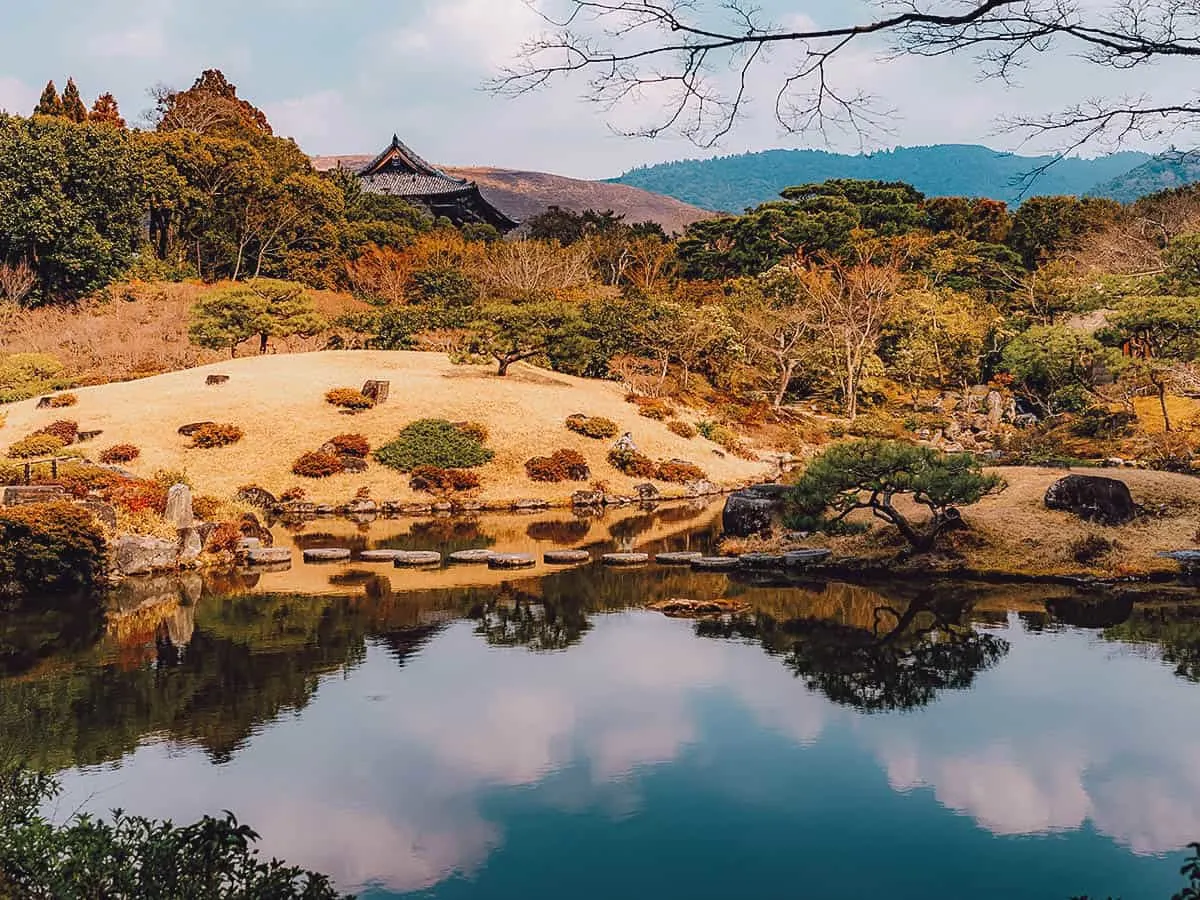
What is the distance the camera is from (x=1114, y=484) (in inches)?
750

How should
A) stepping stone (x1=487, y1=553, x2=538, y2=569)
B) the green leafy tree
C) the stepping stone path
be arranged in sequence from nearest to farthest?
the green leafy tree → stepping stone (x1=487, y1=553, x2=538, y2=569) → the stepping stone path

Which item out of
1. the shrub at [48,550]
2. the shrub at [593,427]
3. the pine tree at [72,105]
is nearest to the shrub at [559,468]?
the shrub at [593,427]

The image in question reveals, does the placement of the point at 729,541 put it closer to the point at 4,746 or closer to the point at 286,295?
the point at 4,746

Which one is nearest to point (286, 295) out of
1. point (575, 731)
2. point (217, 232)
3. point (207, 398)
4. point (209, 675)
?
point (207, 398)

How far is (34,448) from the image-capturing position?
92.2 ft

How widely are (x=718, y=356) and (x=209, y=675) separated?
33535 mm

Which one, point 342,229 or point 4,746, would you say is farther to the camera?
point 342,229

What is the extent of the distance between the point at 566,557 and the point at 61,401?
66.8 ft

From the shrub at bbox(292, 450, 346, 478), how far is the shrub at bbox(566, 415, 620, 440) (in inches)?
295

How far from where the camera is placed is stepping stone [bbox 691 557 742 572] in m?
19.4

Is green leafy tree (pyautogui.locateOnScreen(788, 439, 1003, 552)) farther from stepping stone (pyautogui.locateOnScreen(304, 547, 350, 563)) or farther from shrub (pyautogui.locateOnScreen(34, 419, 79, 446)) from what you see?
shrub (pyautogui.locateOnScreen(34, 419, 79, 446))

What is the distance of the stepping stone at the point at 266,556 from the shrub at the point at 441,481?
8.65 meters

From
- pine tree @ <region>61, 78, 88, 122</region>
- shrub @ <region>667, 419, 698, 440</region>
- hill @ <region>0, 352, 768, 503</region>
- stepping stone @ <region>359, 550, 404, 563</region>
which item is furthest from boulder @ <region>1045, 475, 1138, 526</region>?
pine tree @ <region>61, 78, 88, 122</region>

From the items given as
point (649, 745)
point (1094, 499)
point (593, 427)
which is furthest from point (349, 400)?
point (649, 745)
